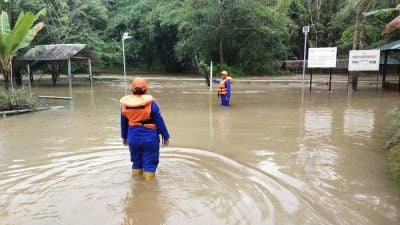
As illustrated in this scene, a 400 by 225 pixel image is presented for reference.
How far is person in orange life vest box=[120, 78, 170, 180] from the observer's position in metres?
5.79

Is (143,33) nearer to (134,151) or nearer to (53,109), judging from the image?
(53,109)

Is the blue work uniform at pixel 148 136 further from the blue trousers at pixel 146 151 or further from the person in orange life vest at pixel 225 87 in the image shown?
the person in orange life vest at pixel 225 87

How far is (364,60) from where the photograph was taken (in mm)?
19703

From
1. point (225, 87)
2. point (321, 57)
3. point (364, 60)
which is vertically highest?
point (321, 57)

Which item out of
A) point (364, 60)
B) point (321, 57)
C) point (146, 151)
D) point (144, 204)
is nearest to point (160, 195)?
point (144, 204)

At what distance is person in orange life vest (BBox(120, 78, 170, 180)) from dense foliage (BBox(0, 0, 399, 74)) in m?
19.7

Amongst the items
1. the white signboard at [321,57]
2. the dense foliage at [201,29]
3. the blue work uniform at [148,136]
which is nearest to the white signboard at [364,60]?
the white signboard at [321,57]

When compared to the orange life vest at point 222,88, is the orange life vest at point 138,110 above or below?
above

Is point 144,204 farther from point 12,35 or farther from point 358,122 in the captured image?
point 12,35

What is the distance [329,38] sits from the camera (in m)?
37.4

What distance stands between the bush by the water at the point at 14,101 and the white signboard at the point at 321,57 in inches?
498

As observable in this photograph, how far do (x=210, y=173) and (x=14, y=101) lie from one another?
994 centimetres

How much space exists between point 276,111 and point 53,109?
7929mm

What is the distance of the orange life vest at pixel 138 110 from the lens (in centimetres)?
577
